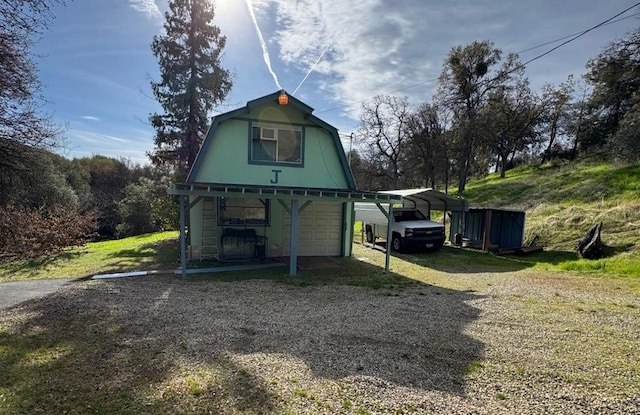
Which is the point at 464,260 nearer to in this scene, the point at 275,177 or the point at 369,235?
the point at 369,235

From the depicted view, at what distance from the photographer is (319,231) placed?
12.9m

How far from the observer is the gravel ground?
3352 millimetres

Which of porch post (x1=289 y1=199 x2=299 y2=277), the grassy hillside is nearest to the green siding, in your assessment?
porch post (x1=289 y1=199 x2=299 y2=277)

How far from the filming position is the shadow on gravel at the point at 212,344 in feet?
10.9

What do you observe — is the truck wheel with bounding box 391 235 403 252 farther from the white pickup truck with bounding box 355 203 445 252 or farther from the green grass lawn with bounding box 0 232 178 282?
the green grass lawn with bounding box 0 232 178 282

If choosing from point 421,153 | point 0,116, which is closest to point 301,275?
point 0,116

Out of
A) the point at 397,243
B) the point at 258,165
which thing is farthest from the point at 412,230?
the point at 258,165

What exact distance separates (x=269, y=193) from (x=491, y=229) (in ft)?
37.6

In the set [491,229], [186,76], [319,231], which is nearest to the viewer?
[319,231]

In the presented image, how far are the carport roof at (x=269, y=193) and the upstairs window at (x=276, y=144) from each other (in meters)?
2.38

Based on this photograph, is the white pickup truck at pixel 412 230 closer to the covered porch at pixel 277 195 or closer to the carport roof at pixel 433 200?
the carport roof at pixel 433 200

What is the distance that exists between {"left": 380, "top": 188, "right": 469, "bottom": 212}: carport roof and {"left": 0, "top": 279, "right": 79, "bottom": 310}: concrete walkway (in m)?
12.2

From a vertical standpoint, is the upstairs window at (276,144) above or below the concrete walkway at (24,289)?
above

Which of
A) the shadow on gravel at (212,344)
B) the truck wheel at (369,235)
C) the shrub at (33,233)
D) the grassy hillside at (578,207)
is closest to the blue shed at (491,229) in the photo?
the grassy hillside at (578,207)
